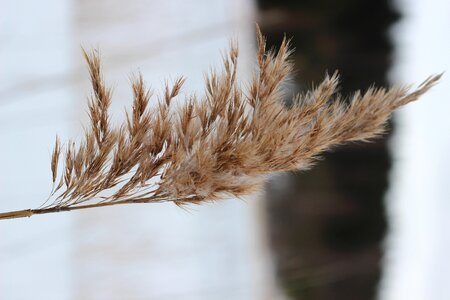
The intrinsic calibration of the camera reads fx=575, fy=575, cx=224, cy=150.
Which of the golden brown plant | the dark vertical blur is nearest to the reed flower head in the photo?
the golden brown plant

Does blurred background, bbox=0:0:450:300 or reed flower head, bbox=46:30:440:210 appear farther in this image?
blurred background, bbox=0:0:450:300

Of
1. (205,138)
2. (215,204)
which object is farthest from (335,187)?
(205,138)

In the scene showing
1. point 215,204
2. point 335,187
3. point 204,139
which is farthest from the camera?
point 335,187

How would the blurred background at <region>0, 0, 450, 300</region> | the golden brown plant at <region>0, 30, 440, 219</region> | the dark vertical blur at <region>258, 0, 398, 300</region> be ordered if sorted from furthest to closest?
the dark vertical blur at <region>258, 0, 398, 300</region>, the blurred background at <region>0, 0, 450, 300</region>, the golden brown plant at <region>0, 30, 440, 219</region>

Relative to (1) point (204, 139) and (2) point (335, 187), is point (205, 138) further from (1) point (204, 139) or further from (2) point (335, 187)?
(2) point (335, 187)

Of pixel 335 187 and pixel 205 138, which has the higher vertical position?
pixel 335 187

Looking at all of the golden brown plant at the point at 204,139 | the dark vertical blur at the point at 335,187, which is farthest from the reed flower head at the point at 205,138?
the dark vertical blur at the point at 335,187

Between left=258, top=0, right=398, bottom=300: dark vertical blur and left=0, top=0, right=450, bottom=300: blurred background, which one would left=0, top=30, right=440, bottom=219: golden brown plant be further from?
left=258, top=0, right=398, bottom=300: dark vertical blur
